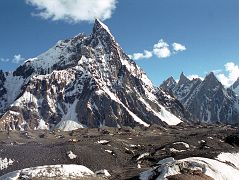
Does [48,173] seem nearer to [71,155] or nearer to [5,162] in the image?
[5,162]

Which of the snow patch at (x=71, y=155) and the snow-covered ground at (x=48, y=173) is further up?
the snow patch at (x=71, y=155)

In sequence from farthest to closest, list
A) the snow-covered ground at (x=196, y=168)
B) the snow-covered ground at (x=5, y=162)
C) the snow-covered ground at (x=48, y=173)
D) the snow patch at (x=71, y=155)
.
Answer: the snow patch at (x=71, y=155) → the snow-covered ground at (x=5, y=162) → the snow-covered ground at (x=196, y=168) → the snow-covered ground at (x=48, y=173)

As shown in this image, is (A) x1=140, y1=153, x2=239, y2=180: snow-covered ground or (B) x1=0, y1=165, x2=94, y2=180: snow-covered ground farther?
(A) x1=140, y1=153, x2=239, y2=180: snow-covered ground

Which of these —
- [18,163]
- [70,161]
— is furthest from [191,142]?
[18,163]

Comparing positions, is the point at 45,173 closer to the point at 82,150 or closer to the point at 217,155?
the point at 217,155

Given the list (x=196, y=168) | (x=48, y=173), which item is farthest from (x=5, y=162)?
(x=196, y=168)

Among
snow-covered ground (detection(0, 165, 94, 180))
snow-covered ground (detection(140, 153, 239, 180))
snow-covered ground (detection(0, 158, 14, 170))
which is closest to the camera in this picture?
snow-covered ground (detection(0, 165, 94, 180))

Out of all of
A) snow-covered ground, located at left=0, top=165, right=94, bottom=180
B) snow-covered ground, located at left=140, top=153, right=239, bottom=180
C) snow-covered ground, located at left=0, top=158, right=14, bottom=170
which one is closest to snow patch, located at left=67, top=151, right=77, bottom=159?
snow-covered ground, located at left=0, top=158, right=14, bottom=170

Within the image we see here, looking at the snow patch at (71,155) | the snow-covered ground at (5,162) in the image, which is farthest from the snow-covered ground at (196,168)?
the snow patch at (71,155)

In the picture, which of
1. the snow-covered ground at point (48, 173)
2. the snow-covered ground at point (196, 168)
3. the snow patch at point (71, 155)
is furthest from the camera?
the snow patch at point (71, 155)

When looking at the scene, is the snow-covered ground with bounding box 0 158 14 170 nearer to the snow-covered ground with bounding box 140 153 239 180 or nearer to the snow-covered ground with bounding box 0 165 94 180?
the snow-covered ground with bounding box 0 165 94 180

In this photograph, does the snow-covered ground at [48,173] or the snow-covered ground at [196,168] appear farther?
the snow-covered ground at [196,168]

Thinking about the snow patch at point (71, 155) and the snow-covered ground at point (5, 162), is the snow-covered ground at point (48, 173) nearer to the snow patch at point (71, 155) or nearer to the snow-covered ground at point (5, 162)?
the snow-covered ground at point (5, 162)

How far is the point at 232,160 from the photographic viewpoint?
77062 millimetres
